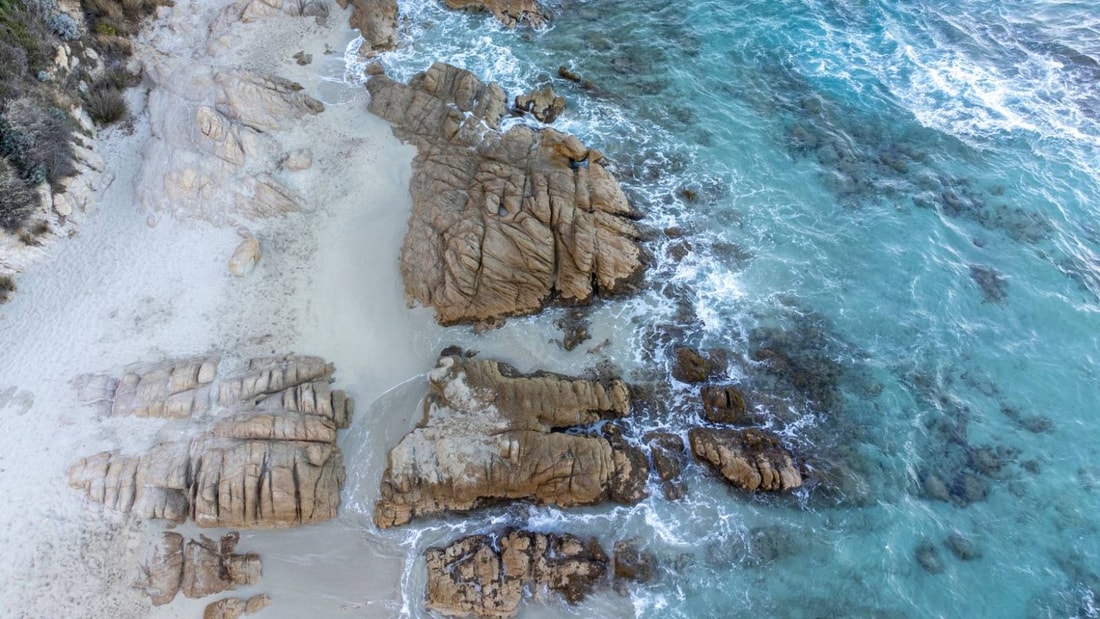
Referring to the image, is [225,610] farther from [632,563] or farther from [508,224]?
[508,224]

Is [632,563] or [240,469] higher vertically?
[240,469]

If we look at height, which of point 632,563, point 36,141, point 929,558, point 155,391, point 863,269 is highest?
point 36,141

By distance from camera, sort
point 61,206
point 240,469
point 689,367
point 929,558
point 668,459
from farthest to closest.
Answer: point 61,206 → point 689,367 → point 668,459 → point 929,558 → point 240,469

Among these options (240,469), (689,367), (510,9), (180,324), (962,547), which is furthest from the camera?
(510,9)

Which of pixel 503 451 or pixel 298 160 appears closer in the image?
pixel 503 451

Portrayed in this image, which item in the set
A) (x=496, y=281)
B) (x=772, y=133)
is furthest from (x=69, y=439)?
(x=772, y=133)

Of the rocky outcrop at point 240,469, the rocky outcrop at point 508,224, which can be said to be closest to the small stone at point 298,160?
the rocky outcrop at point 508,224

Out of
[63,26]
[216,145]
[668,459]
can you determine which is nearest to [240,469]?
[216,145]
